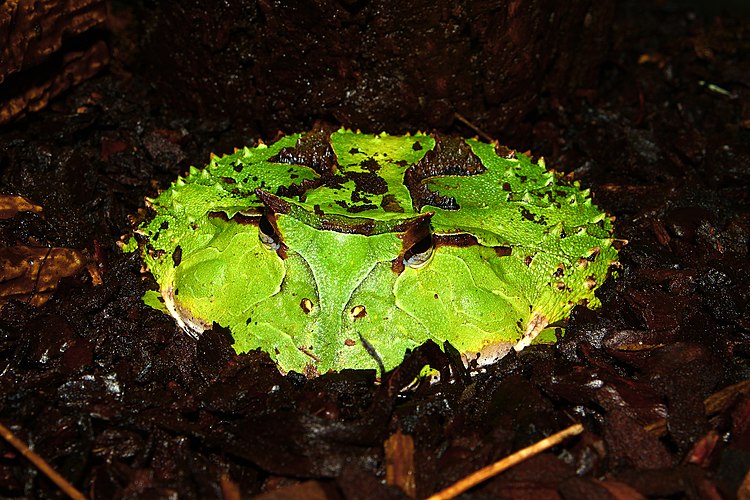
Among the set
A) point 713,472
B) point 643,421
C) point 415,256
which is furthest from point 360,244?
point 713,472

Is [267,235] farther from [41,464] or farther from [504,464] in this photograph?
[504,464]

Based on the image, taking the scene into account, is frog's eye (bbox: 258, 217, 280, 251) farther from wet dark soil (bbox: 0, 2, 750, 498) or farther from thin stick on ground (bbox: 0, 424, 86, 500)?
thin stick on ground (bbox: 0, 424, 86, 500)

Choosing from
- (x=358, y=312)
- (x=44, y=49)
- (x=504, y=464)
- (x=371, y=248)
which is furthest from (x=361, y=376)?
(x=44, y=49)

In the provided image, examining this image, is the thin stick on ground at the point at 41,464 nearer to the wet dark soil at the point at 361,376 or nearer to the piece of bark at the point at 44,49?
the wet dark soil at the point at 361,376

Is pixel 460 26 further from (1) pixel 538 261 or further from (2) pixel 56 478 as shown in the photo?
(2) pixel 56 478

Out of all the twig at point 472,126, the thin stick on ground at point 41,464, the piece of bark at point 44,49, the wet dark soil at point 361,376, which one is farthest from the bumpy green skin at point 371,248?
the piece of bark at point 44,49

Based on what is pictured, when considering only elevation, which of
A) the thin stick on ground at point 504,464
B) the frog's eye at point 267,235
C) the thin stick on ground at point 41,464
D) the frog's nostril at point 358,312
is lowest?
the thin stick on ground at point 41,464
